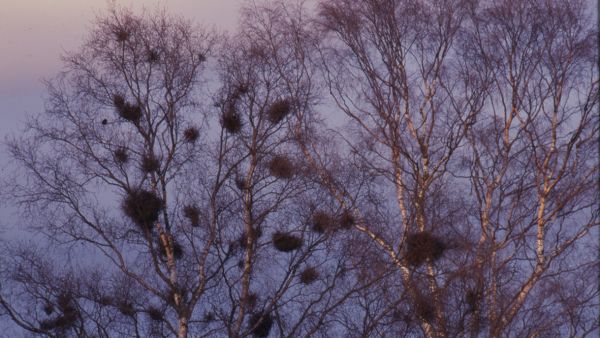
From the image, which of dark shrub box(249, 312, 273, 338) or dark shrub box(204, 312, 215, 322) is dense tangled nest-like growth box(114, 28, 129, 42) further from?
dark shrub box(249, 312, 273, 338)

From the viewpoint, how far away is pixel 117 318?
16234mm

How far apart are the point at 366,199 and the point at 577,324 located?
3.50 metres

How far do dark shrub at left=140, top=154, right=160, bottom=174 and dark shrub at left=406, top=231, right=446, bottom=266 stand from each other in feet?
13.3

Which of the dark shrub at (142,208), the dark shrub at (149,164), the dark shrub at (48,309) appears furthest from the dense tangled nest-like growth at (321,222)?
the dark shrub at (48,309)

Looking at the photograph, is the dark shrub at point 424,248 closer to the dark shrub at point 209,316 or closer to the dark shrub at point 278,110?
the dark shrub at point 278,110

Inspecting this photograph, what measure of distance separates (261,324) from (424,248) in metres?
2.73

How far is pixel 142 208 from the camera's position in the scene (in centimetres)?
1609

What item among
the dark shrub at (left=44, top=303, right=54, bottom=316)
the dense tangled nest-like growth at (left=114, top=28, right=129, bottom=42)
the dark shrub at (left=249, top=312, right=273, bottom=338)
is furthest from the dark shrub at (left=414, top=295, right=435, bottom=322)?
the dense tangled nest-like growth at (left=114, top=28, right=129, bottom=42)

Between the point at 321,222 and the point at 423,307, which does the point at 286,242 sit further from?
the point at 423,307

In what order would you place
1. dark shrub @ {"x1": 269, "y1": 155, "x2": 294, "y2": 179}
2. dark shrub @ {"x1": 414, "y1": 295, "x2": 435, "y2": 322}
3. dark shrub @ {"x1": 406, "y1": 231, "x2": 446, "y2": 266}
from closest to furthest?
dark shrub @ {"x1": 414, "y1": 295, "x2": 435, "y2": 322} < dark shrub @ {"x1": 406, "y1": 231, "x2": 446, "y2": 266} < dark shrub @ {"x1": 269, "y1": 155, "x2": 294, "y2": 179}

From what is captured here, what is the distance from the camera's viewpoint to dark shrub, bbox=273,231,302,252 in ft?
52.2

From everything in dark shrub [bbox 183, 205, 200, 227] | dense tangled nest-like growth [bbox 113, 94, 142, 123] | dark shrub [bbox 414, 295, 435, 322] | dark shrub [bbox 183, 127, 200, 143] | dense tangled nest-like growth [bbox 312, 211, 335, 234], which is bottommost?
dark shrub [bbox 414, 295, 435, 322]

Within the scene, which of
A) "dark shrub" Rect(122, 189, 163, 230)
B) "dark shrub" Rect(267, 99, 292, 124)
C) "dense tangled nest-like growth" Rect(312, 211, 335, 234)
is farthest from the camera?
"dark shrub" Rect(267, 99, 292, 124)

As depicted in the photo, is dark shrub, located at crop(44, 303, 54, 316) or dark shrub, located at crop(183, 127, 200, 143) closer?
dark shrub, located at crop(44, 303, 54, 316)
